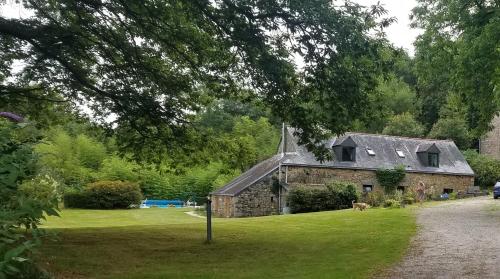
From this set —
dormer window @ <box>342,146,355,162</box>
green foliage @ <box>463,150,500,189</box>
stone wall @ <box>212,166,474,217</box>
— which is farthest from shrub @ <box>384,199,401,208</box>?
green foliage @ <box>463,150,500,189</box>

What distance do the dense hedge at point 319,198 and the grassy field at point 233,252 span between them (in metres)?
16.4

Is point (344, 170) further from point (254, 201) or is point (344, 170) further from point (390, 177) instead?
point (254, 201)

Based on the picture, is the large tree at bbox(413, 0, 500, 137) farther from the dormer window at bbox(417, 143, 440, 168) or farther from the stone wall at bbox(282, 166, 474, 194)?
the dormer window at bbox(417, 143, 440, 168)

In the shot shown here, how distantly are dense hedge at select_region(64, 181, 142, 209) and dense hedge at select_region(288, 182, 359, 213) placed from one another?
1699 centimetres

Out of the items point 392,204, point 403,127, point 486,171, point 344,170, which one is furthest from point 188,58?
point 403,127

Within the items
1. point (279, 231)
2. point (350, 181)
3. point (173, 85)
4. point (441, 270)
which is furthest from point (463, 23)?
point (350, 181)

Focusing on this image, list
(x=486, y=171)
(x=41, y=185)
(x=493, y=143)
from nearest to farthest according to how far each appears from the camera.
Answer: (x=41, y=185) < (x=486, y=171) < (x=493, y=143)

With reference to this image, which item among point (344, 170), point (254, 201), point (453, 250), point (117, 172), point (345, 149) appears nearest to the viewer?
point (453, 250)

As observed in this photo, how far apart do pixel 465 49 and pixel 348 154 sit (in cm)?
2099

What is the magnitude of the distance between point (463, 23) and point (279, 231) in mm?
12575

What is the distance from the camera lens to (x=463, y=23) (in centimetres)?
2317

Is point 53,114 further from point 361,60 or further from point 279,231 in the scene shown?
point 361,60

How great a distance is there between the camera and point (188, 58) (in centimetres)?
1538

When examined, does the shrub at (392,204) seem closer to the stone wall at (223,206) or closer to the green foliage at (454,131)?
the stone wall at (223,206)
